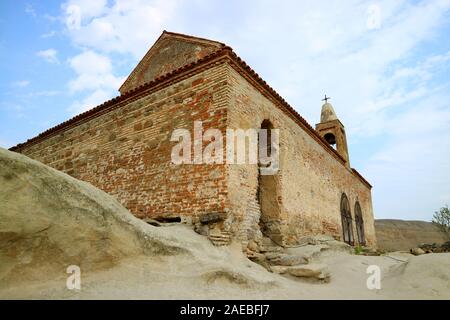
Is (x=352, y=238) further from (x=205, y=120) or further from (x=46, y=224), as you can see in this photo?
A: (x=46, y=224)

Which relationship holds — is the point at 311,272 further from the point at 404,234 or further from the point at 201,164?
the point at 404,234

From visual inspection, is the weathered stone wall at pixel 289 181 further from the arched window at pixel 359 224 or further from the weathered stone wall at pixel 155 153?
the arched window at pixel 359 224

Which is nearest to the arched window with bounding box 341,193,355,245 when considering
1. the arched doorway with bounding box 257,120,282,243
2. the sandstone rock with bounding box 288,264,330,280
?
the arched doorway with bounding box 257,120,282,243

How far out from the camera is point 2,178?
138 inches

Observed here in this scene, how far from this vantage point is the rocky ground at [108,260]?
3.38 metres

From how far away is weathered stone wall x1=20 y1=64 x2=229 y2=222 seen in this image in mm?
6223

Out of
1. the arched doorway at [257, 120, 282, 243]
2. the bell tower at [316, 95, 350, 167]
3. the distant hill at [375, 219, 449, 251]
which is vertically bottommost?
the distant hill at [375, 219, 449, 251]

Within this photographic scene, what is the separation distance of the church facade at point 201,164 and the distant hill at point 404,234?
22088 mm

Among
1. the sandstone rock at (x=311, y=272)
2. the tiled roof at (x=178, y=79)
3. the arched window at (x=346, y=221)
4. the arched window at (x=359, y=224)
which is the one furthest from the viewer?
the arched window at (x=359, y=224)

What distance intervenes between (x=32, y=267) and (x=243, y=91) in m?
5.26

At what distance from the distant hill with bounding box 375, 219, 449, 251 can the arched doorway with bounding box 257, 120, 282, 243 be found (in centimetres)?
2576

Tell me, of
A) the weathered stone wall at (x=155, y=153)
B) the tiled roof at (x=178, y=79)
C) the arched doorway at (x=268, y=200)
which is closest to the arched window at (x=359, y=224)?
the tiled roof at (x=178, y=79)

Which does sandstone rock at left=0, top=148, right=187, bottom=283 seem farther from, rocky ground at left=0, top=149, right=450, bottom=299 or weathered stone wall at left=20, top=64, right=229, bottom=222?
weathered stone wall at left=20, top=64, right=229, bottom=222

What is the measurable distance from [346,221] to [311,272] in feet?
30.2
